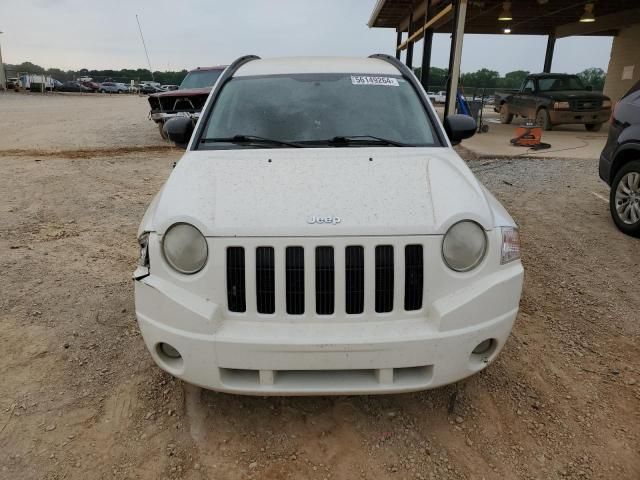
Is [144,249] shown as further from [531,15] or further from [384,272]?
[531,15]

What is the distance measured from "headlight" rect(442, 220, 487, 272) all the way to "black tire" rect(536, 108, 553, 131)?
14.4m

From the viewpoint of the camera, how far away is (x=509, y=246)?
8.10ft

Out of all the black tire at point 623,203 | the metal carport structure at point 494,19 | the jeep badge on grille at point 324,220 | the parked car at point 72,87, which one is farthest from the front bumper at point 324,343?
the parked car at point 72,87

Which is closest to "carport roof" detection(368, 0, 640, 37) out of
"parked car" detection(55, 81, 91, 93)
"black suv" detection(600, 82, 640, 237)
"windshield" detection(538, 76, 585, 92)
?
"windshield" detection(538, 76, 585, 92)

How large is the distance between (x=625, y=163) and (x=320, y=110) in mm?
4072

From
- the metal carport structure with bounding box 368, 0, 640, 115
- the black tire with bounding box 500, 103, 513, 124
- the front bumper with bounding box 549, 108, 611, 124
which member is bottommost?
the black tire with bounding box 500, 103, 513, 124

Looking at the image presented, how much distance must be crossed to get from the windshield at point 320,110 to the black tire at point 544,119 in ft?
42.7

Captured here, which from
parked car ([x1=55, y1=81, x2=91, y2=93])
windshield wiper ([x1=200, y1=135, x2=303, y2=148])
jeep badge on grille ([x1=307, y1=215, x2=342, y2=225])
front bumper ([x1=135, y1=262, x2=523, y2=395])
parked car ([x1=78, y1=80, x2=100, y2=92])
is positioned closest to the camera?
front bumper ([x1=135, y1=262, x2=523, y2=395])

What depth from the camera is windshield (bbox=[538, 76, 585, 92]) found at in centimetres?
1551

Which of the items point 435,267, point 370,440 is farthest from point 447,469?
point 435,267

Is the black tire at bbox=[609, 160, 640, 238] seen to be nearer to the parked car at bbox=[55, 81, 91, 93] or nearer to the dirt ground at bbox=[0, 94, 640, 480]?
the dirt ground at bbox=[0, 94, 640, 480]

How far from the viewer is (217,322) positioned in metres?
2.26

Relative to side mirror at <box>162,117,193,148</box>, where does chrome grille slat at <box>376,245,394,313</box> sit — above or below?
below

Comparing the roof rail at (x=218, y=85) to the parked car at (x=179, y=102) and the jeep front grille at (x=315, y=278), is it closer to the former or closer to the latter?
the jeep front grille at (x=315, y=278)
